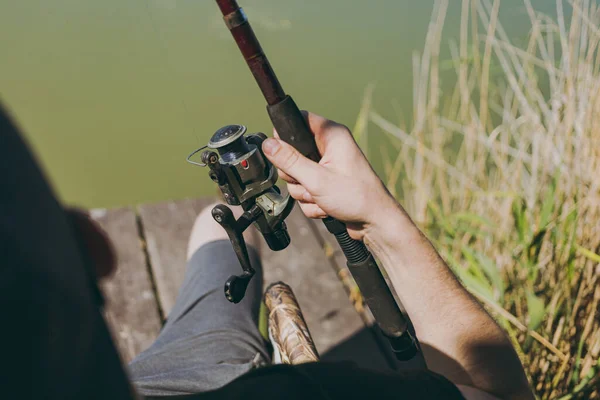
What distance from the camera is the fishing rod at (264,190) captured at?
1.08m

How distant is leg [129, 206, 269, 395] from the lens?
47.5 inches

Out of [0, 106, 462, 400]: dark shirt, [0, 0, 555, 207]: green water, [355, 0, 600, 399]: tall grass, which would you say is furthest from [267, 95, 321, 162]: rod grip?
[0, 0, 555, 207]: green water

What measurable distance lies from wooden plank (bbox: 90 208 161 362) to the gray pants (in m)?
0.38

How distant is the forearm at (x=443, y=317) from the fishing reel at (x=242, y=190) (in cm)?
19

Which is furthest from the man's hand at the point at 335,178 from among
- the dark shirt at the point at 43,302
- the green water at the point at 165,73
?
the green water at the point at 165,73

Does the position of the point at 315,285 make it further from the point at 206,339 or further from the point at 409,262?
the point at 409,262

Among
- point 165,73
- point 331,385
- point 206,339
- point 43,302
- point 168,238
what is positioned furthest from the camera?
point 165,73

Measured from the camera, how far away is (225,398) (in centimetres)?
76

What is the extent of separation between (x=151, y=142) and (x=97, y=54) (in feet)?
2.35

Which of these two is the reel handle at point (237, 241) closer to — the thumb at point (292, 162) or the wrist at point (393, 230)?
the thumb at point (292, 162)

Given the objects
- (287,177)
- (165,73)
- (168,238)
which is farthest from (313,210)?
(165,73)

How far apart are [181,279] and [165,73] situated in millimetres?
1743

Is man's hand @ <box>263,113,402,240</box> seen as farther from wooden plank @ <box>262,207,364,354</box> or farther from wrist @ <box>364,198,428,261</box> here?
wooden plank @ <box>262,207,364,354</box>

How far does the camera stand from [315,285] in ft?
7.00
